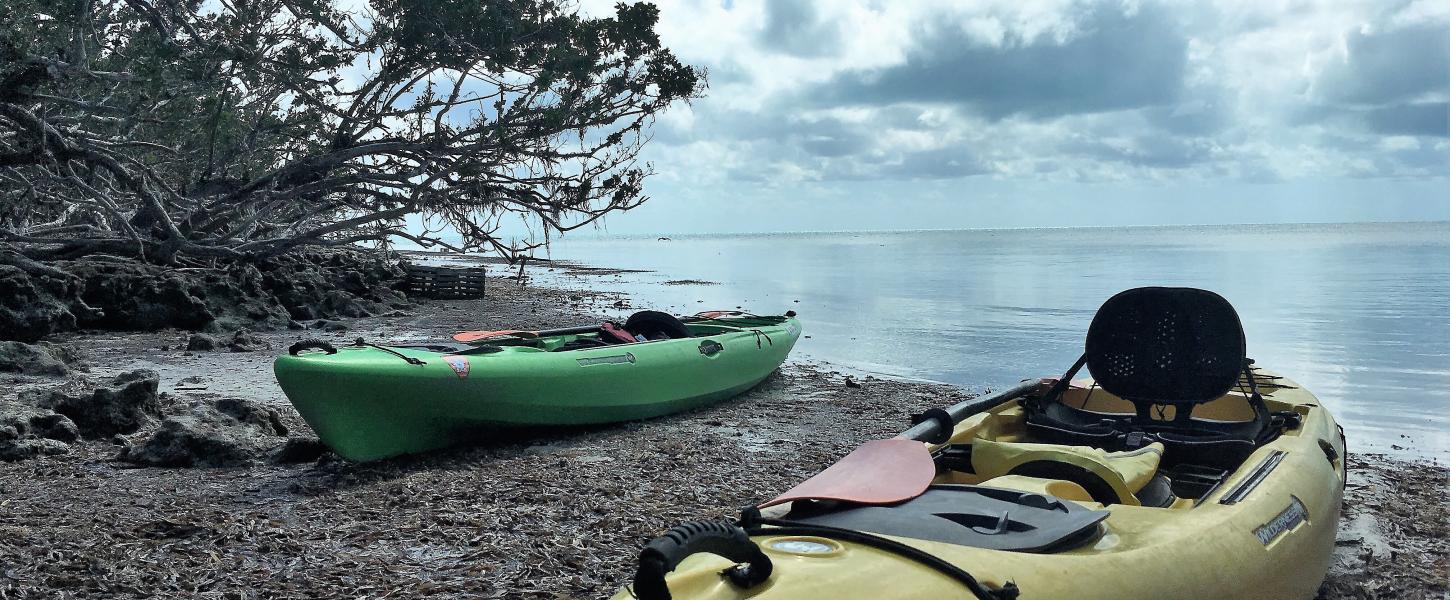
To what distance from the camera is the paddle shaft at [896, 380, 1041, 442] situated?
12.8 feet

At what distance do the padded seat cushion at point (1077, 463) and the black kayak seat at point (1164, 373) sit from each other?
0.75 metres

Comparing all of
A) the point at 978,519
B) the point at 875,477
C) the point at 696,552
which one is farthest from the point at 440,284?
the point at 696,552

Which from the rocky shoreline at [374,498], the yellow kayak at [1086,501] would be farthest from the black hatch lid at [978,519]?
the rocky shoreline at [374,498]

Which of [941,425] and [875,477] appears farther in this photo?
[941,425]

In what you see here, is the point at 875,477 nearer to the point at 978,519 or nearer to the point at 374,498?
the point at 978,519

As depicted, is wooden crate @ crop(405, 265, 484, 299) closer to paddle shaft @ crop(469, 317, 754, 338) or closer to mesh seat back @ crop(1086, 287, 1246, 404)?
paddle shaft @ crop(469, 317, 754, 338)

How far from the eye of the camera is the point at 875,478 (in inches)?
115

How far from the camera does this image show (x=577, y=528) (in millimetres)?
4734

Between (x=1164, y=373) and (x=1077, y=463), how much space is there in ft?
5.56

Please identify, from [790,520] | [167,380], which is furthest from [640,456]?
[167,380]

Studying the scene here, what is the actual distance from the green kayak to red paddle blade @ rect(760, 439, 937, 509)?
146 inches

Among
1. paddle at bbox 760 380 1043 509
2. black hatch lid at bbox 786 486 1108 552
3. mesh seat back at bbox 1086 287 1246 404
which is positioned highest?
mesh seat back at bbox 1086 287 1246 404

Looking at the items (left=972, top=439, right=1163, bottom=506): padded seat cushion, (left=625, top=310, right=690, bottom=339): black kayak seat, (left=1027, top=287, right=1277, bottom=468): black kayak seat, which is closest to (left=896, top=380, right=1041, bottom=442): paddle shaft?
(left=1027, top=287, right=1277, bottom=468): black kayak seat

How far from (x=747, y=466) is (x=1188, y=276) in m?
32.2
